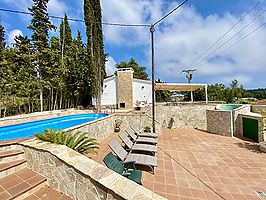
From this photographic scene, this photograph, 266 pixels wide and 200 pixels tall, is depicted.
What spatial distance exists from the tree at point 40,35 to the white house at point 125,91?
346 inches

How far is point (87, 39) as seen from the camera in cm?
2044

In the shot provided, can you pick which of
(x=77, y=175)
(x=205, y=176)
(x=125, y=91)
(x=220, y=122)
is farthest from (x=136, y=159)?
(x=125, y=91)

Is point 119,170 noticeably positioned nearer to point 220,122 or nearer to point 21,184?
point 21,184

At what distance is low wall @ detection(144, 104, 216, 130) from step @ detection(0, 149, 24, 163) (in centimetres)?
1475

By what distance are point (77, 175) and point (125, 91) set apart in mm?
21844

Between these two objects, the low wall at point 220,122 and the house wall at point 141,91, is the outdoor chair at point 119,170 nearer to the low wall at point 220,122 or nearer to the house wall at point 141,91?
the low wall at point 220,122

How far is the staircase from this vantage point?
3.27 meters

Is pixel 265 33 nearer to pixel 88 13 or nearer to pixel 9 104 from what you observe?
pixel 88 13

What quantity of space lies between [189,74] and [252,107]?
15.1 meters

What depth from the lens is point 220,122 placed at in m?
15.1

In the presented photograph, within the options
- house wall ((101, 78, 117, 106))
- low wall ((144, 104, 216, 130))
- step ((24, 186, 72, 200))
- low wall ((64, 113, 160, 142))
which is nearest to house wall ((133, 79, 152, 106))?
house wall ((101, 78, 117, 106))

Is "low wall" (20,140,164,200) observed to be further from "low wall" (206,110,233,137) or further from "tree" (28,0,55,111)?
"tree" (28,0,55,111)

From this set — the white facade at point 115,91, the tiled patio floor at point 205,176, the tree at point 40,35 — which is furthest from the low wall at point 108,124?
the tree at point 40,35

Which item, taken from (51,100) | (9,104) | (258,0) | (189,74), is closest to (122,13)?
(258,0)
